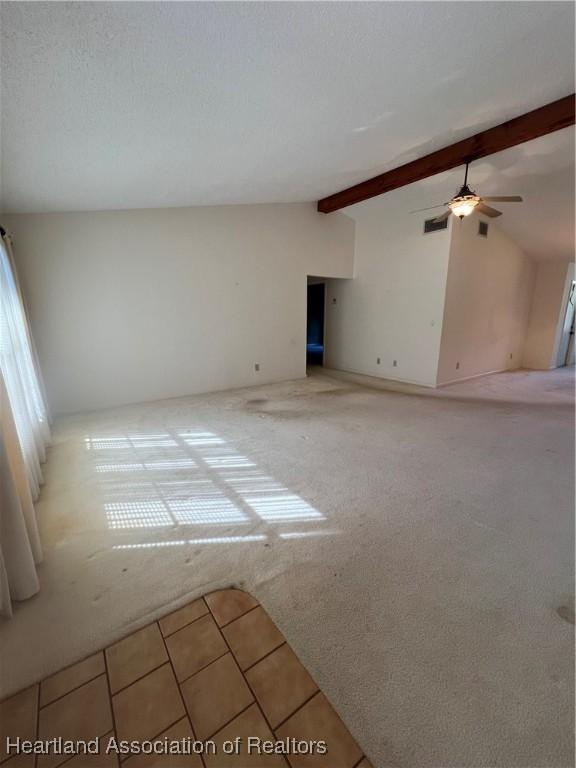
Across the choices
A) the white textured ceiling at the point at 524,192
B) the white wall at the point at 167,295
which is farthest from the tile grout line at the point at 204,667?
the white textured ceiling at the point at 524,192

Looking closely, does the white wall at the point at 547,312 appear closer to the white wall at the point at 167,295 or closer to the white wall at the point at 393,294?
the white wall at the point at 393,294

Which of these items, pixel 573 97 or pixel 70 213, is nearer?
pixel 573 97

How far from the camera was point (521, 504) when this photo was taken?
7.10ft

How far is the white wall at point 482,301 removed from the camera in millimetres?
5148

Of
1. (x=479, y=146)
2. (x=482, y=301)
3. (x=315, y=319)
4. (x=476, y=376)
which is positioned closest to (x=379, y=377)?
(x=476, y=376)

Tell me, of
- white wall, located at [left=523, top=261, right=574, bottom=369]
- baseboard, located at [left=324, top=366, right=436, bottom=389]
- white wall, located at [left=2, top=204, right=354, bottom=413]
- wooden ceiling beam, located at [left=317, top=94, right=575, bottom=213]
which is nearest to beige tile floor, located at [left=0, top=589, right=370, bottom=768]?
white wall, located at [left=2, top=204, right=354, bottom=413]

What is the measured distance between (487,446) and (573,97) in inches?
123

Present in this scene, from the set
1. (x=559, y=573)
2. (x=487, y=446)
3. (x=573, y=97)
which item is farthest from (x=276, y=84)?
(x=487, y=446)

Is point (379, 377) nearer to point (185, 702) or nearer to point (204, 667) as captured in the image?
point (204, 667)

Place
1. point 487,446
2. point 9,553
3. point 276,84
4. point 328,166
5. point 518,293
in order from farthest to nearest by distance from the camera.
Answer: point 518,293 → point 328,166 → point 487,446 → point 276,84 → point 9,553

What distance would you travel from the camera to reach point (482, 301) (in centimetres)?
578

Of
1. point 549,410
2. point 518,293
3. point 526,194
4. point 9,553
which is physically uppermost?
point 526,194

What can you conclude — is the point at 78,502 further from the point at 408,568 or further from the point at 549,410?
the point at 549,410

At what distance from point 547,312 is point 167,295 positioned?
8049mm
